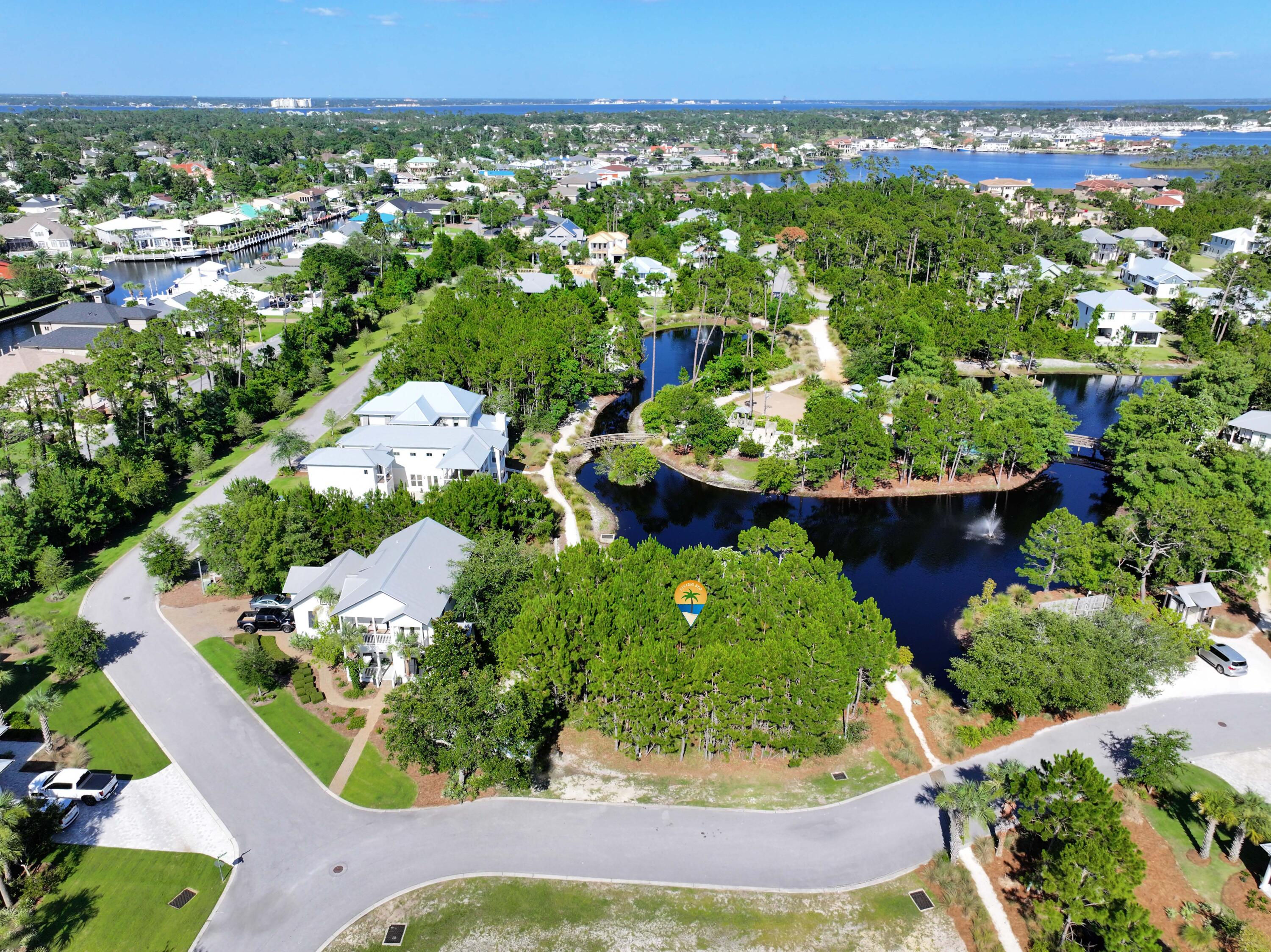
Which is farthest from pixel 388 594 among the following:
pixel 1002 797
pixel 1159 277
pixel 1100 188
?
pixel 1100 188

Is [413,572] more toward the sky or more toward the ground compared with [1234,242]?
more toward the ground

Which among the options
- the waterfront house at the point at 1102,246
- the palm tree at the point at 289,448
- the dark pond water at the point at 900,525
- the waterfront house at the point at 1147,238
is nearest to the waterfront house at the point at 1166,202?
the waterfront house at the point at 1147,238

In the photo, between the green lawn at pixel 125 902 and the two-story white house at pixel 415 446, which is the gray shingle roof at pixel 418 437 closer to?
the two-story white house at pixel 415 446

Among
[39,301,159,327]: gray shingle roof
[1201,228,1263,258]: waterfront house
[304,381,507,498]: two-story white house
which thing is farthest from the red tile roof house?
[1201,228,1263,258]: waterfront house

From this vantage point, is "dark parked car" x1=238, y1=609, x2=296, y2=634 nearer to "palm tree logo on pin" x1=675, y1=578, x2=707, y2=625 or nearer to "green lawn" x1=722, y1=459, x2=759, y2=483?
"palm tree logo on pin" x1=675, y1=578, x2=707, y2=625

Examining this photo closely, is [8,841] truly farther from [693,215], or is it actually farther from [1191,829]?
[693,215]
